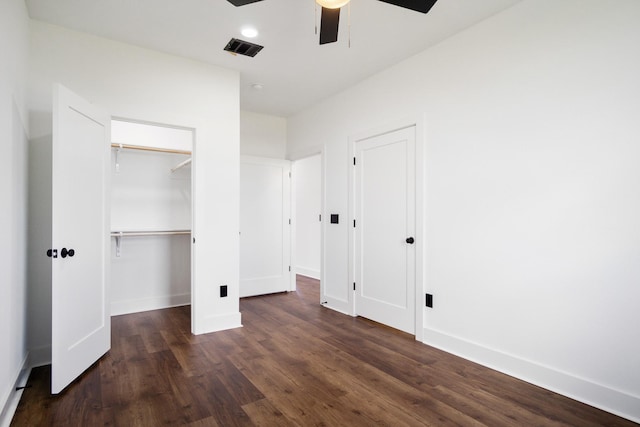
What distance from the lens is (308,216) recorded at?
6758mm

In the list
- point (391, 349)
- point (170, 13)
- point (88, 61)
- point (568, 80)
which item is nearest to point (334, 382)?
point (391, 349)

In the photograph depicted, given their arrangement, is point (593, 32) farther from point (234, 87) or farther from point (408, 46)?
point (234, 87)

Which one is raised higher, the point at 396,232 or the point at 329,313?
the point at 396,232

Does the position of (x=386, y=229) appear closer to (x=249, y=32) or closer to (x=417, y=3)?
(x=417, y=3)

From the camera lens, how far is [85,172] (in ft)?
8.49

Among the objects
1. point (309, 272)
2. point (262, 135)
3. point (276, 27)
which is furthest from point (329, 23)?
point (309, 272)

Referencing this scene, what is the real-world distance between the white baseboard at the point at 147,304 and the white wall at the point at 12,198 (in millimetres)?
1409

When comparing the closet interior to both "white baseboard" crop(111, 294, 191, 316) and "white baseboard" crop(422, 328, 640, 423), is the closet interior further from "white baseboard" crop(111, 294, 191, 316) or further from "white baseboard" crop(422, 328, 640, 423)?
"white baseboard" crop(422, 328, 640, 423)

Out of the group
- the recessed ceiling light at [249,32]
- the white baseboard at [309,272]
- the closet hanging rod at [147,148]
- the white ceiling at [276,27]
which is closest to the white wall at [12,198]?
the white ceiling at [276,27]

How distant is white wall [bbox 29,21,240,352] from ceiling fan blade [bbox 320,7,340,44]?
1.68m

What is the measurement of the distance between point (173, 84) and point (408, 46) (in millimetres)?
2283

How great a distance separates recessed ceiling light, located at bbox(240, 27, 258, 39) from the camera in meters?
2.85

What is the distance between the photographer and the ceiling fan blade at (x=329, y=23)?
2031 mm

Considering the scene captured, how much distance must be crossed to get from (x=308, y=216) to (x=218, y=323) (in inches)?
139
